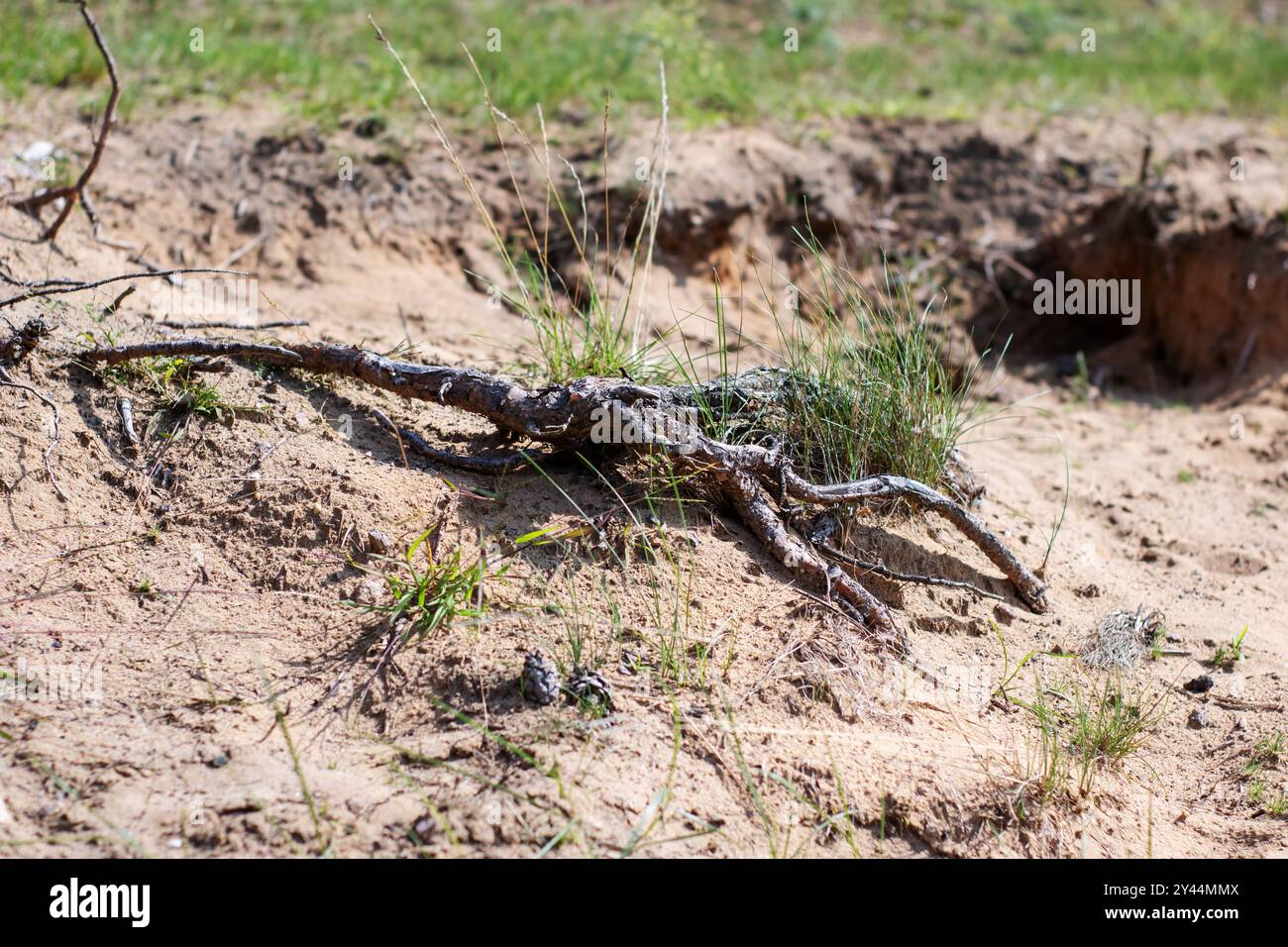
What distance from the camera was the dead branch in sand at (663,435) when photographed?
3049 mm

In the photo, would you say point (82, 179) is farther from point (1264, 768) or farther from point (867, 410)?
point (1264, 768)

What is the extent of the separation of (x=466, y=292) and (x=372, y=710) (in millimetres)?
2494

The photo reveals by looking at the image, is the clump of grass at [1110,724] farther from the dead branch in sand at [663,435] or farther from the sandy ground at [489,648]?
the dead branch in sand at [663,435]

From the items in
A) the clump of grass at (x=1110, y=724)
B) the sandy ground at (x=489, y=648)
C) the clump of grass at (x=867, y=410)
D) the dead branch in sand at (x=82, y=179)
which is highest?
the dead branch in sand at (x=82, y=179)

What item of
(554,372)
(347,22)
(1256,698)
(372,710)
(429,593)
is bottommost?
(1256,698)

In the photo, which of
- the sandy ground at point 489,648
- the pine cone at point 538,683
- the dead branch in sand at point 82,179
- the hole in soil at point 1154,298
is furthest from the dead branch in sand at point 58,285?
the hole in soil at point 1154,298

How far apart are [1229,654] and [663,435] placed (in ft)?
5.83

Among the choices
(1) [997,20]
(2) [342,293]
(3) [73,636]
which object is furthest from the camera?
(1) [997,20]

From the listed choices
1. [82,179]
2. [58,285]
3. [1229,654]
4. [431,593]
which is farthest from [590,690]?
[82,179]

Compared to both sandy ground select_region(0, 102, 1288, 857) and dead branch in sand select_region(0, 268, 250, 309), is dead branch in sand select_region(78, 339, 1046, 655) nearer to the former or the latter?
sandy ground select_region(0, 102, 1288, 857)

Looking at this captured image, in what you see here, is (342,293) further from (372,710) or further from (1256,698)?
(1256,698)

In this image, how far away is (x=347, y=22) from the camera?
20.5 feet

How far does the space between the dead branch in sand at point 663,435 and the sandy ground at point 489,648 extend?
79 millimetres

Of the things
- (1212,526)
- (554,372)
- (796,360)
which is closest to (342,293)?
(554,372)
